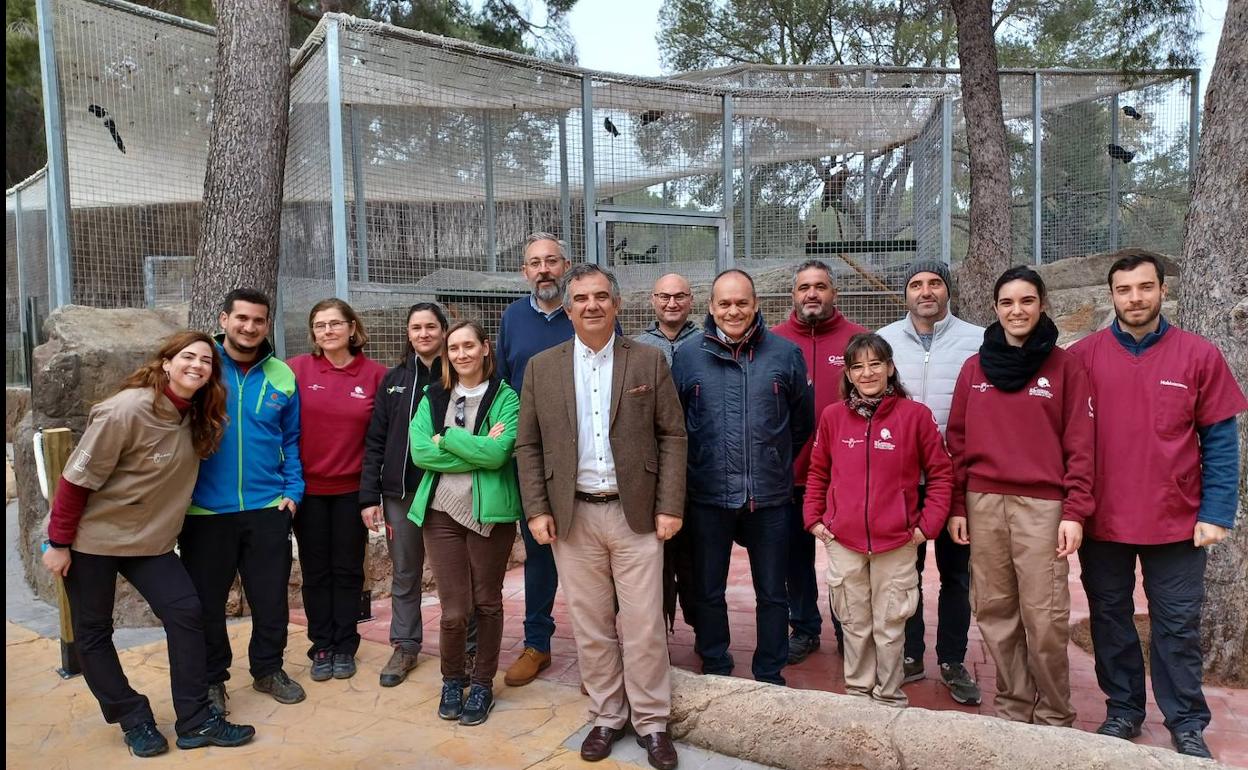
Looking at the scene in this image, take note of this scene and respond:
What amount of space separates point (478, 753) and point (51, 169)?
482 cm

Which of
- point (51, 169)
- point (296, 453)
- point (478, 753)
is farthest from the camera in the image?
point (51, 169)

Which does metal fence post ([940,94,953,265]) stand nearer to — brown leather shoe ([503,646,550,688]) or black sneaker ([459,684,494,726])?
brown leather shoe ([503,646,550,688])

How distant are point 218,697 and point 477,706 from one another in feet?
3.67

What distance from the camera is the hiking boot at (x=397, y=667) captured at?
390 cm

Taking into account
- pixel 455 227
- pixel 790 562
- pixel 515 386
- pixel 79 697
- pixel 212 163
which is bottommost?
pixel 79 697

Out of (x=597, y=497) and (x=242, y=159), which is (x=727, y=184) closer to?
(x=242, y=159)

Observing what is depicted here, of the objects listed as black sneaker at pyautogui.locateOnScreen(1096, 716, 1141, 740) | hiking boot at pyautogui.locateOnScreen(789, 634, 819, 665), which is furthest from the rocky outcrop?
hiking boot at pyautogui.locateOnScreen(789, 634, 819, 665)

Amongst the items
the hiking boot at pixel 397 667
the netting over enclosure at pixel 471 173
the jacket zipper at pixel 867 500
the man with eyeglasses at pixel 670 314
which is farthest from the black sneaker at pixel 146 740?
the jacket zipper at pixel 867 500

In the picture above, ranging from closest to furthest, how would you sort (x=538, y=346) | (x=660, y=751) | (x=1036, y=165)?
(x=660, y=751) < (x=538, y=346) < (x=1036, y=165)

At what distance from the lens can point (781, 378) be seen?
344 centimetres

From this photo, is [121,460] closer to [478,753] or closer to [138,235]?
[478,753]

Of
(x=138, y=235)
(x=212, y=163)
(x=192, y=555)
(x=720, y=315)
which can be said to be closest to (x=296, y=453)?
(x=192, y=555)

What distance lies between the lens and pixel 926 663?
4039 millimetres

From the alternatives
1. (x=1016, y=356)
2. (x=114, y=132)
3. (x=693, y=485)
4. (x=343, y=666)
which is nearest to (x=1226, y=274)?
(x=1016, y=356)
